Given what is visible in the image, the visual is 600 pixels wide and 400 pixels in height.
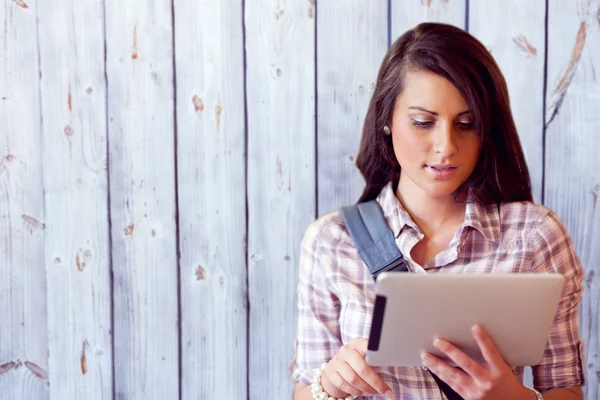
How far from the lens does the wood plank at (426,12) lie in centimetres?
160

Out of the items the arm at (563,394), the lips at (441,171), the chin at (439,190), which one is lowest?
the arm at (563,394)

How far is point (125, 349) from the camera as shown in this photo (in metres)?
1.74

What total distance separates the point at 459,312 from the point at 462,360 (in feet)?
0.29

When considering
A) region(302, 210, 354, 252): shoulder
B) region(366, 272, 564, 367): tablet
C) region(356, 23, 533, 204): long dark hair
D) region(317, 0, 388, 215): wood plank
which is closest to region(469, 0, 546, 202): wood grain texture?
region(317, 0, 388, 215): wood plank

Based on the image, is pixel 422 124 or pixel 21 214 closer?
pixel 422 124

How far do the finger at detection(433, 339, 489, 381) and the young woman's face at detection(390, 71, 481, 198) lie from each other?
35cm

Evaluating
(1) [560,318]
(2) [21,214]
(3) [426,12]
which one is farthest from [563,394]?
(2) [21,214]

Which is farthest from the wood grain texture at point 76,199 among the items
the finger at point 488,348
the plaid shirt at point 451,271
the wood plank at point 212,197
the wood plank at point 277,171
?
the finger at point 488,348

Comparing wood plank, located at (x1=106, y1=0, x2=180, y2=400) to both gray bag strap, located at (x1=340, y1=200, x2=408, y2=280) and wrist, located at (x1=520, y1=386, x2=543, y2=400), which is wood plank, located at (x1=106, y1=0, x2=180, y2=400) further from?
wrist, located at (x1=520, y1=386, x2=543, y2=400)

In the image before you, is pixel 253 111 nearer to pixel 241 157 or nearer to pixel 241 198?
pixel 241 157

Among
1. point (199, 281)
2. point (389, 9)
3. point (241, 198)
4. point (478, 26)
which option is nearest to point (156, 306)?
point (199, 281)

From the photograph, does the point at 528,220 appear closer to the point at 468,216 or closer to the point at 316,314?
the point at 468,216

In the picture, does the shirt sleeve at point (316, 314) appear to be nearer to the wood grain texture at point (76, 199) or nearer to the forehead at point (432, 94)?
the forehead at point (432, 94)

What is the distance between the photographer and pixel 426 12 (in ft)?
5.27
